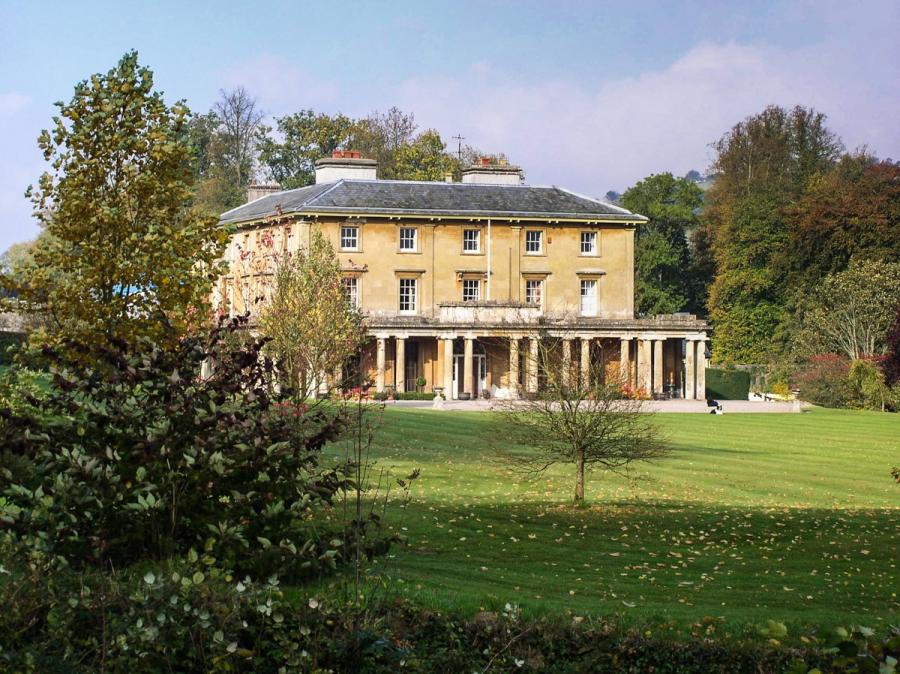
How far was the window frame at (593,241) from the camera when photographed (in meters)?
62.2

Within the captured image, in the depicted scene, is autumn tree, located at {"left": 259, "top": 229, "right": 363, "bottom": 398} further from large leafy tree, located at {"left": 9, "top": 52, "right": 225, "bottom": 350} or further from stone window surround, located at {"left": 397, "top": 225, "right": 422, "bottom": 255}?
stone window surround, located at {"left": 397, "top": 225, "right": 422, "bottom": 255}

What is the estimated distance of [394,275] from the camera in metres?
59.7

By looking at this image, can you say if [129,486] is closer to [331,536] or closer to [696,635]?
[331,536]

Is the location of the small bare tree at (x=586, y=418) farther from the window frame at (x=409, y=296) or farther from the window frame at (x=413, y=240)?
the window frame at (x=413, y=240)

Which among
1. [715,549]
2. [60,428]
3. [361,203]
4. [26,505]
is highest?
[361,203]

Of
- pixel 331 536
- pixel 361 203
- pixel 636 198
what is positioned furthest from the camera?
pixel 636 198

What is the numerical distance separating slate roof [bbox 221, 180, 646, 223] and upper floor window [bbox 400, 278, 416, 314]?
11.6 ft

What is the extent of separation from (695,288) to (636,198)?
307 inches

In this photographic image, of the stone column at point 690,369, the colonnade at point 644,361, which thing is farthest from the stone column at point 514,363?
the stone column at point 690,369

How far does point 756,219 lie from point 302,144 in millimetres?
30412

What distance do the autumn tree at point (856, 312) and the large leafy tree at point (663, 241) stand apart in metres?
13.4

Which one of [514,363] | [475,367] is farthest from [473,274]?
[514,363]

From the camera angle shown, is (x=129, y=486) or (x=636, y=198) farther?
(x=636, y=198)

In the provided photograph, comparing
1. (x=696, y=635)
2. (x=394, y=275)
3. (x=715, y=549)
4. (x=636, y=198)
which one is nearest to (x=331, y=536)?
(x=696, y=635)
